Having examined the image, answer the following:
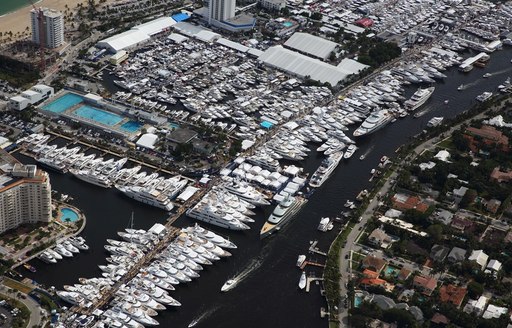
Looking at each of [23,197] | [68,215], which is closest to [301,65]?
A: [68,215]

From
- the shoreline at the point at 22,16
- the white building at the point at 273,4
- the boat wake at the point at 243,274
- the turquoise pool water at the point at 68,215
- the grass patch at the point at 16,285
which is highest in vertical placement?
the white building at the point at 273,4

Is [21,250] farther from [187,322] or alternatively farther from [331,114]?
[331,114]

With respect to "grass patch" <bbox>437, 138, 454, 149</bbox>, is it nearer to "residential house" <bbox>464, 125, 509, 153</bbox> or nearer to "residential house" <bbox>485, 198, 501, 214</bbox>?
"residential house" <bbox>464, 125, 509, 153</bbox>

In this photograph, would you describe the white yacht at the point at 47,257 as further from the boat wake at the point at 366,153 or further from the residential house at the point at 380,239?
the boat wake at the point at 366,153

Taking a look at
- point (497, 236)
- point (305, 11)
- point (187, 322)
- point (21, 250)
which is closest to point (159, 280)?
point (187, 322)

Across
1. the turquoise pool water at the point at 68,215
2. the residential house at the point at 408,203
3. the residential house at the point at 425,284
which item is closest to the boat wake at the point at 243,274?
the residential house at the point at 425,284
